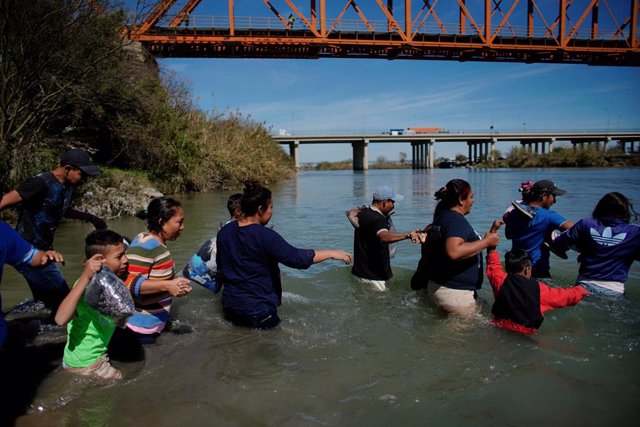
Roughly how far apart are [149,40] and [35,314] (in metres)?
33.0

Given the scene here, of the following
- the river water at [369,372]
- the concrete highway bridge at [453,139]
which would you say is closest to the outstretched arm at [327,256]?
the river water at [369,372]

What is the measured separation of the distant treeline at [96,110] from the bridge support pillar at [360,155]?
170ft

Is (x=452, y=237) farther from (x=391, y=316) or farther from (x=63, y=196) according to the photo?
(x=63, y=196)

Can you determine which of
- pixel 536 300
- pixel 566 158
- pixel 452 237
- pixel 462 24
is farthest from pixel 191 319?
pixel 566 158

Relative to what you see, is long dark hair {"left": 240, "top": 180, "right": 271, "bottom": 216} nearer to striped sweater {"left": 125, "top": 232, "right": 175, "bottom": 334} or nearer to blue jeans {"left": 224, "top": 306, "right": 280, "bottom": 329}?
striped sweater {"left": 125, "top": 232, "right": 175, "bottom": 334}

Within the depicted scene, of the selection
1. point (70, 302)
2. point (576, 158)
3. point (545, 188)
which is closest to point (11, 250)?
point (70, 302)

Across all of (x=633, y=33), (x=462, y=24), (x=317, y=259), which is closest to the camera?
(x=317, y=259)

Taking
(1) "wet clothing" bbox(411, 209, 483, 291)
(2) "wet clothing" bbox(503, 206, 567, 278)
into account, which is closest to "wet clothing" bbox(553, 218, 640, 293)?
(2) "wet clothing" bbox(503, 206, 567, 278)

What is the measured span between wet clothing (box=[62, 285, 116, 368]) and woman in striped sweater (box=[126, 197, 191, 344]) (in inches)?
13.4

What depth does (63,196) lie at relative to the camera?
13.6 feet

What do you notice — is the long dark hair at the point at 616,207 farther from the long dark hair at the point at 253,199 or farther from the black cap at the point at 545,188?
the long dark hair at the point at 253,199

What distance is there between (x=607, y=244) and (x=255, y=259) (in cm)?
349

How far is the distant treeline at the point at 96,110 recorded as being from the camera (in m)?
9.86

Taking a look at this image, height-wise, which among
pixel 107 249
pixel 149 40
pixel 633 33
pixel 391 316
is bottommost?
pixel 391 316
